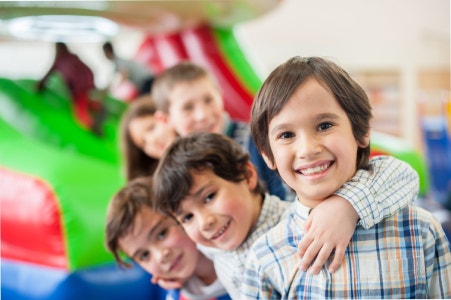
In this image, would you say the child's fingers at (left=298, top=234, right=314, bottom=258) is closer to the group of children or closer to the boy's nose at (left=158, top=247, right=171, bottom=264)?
the group of children

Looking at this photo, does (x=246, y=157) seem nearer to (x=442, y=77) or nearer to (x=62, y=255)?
(x=62, y=255)

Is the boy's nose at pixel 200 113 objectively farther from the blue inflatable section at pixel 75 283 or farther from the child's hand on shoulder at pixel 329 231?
the child's hand on shoulder at pixel 329 231

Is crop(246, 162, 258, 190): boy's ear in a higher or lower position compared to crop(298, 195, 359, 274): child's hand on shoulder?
higher

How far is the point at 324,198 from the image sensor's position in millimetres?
719

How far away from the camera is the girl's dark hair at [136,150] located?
152 centimetres

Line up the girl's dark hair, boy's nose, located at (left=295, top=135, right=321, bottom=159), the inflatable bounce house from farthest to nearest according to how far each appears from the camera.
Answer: the girl's dark hair < the inflatable bounce house < boy's nose, located at (left=295, top=135, right=321, bottom=159)

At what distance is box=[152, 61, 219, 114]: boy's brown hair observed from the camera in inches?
52.7

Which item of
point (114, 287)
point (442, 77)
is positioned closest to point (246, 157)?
point (114, 287)

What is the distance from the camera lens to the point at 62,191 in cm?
146

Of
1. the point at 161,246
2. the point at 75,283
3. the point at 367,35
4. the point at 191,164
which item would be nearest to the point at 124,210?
the point at 161,246

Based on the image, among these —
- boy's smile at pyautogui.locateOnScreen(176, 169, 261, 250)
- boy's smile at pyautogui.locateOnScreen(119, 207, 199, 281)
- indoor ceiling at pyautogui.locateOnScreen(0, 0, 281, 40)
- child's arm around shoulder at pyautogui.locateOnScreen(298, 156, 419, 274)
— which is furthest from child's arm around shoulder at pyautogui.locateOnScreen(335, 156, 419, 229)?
indoor ceiling at pyautogui.locateOnScreen(0, 0, 281, 40)

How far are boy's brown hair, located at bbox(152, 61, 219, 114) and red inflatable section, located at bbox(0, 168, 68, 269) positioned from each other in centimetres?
37

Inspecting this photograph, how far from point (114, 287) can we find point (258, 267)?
0.73 meters

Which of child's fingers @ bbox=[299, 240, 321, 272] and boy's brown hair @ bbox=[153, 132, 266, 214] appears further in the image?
boy's brown hair @ bbox=[153, 132, 266, 214]
